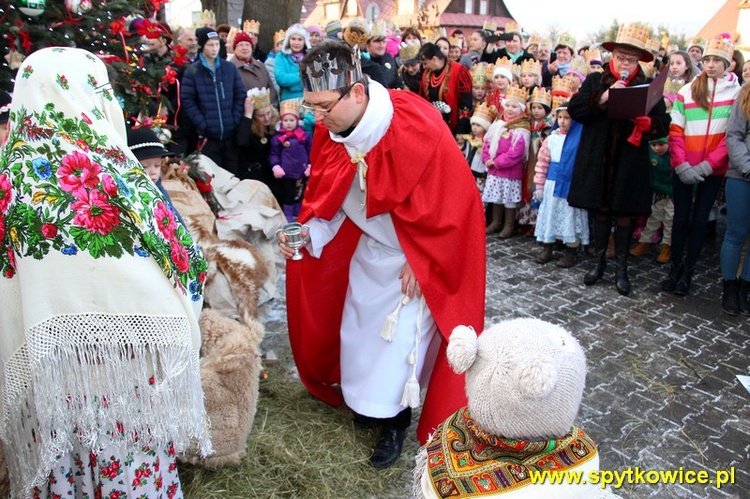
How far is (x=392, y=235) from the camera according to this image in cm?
316

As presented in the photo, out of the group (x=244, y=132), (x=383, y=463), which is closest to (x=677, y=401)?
(x=383, y=463)

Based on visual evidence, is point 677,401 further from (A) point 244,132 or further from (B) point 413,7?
(B) point 413,7

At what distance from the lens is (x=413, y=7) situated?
24.0 m

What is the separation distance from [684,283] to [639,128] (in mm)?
1558

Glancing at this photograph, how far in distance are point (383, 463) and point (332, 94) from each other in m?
1.93

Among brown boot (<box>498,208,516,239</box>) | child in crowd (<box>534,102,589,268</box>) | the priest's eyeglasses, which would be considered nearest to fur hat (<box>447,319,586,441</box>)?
the priest's eyeglasses

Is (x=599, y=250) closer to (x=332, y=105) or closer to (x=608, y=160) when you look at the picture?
(x=608, y=160)

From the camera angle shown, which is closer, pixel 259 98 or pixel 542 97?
pixel 542 97

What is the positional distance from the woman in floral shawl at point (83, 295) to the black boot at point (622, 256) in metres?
4.50

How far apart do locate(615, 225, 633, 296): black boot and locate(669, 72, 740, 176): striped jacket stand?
2.34 feet

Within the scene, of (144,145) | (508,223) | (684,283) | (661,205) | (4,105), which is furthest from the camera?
(508,223)

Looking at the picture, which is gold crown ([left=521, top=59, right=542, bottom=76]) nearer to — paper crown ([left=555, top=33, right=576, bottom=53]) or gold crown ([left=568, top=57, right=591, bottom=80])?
gold crown ([left=568, top=57, right=591, bottom=80])

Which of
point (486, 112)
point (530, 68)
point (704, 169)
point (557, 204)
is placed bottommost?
point (557, 204)

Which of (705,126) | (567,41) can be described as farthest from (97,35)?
(567,41)
